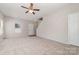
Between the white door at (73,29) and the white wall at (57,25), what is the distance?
50mm

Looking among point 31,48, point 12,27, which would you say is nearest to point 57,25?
point 31,48

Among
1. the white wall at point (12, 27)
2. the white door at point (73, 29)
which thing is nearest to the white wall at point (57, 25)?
the white door at point (73, 29)

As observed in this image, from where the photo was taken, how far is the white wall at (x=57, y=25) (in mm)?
1773

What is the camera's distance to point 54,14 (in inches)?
72.7

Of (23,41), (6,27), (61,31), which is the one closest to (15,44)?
(23,41)

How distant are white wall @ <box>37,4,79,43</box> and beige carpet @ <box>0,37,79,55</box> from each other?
0.13 m

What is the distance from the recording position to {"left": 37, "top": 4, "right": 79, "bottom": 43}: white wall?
1.77 m

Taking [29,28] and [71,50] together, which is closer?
[71,50]

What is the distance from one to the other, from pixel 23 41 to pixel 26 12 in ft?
1.64

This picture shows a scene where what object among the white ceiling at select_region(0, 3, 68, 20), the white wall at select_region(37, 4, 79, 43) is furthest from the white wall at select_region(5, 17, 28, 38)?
the white wall at select_region(37, 4, 79, 43)

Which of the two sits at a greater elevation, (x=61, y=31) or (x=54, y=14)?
(x=54, y=14)

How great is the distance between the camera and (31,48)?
180 cm

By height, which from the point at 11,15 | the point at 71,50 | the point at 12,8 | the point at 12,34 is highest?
the point at 12,8

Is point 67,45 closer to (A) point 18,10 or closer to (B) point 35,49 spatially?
(B) point 35,49
